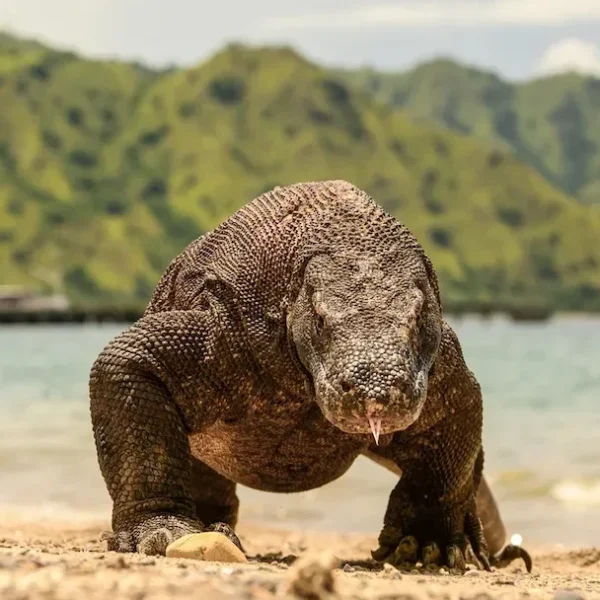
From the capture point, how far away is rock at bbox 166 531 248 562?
4434 mm

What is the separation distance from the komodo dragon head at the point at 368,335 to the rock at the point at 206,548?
0.66 metres

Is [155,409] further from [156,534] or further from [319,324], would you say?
[319,324]

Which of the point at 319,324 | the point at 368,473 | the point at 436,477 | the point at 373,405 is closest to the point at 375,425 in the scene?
the point at 373,405

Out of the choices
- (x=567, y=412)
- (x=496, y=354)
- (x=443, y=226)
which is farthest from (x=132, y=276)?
(x=567, y=412)

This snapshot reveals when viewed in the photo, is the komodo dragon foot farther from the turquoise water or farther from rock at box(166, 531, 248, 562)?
the turquoise water

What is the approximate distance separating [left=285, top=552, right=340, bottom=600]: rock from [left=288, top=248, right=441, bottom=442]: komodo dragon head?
1.09 m

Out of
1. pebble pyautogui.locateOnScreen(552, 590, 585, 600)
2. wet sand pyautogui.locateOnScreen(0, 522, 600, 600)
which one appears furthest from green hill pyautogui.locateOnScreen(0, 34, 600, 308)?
pebble pyautogui.locateOnScreen(552, 590, 585, 600)

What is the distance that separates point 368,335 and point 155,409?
1244mm

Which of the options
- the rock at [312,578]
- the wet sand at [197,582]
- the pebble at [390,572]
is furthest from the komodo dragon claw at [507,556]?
the rock at [312,578]

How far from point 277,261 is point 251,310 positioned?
245 millimetres

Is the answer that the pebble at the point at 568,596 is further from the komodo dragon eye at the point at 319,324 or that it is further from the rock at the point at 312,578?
the komodo dragon eye at the point at 319,324

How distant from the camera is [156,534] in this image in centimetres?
478

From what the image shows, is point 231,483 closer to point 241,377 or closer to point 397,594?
point 241,377

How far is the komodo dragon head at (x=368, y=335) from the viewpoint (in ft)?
13.8
